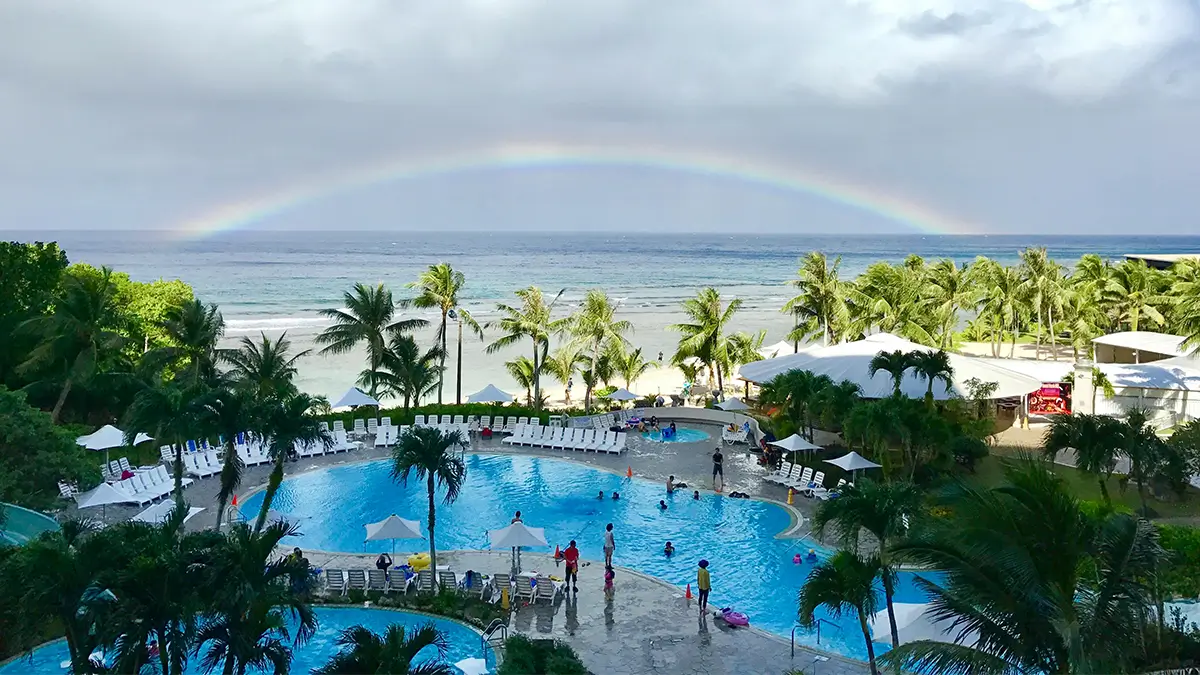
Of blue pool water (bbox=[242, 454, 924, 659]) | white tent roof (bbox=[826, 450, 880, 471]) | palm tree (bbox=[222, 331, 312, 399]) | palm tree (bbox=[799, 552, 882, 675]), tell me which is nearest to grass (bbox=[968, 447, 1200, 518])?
white tent roof (bbox=[826, 450, 880, 471])

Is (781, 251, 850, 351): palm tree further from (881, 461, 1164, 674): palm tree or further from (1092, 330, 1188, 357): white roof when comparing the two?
(881, 461, 1164, 674): palm tree

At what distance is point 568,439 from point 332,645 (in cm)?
1378

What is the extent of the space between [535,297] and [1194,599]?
23.2m

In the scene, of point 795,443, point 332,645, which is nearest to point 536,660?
point 332,645

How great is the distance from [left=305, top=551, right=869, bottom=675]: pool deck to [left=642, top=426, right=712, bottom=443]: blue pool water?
11795mm

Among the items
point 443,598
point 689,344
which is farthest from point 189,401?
point 689,344

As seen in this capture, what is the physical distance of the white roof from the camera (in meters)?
30.3

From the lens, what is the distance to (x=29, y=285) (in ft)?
86.3

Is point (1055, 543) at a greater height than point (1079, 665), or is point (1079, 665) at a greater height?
point (1055, 543)

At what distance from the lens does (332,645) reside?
13.4 meters

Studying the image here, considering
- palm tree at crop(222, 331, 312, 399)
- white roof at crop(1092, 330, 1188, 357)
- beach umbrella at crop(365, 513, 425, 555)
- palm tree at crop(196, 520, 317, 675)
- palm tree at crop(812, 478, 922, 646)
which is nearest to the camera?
palm tree at crop(196, 520, 317, 675)

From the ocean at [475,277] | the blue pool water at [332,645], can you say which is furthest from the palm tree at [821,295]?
the blue pool water at [332,645]

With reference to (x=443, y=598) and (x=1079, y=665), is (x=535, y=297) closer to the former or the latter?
(x=443, y=598)

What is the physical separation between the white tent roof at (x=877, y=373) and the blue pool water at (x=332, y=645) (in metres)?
14.1
